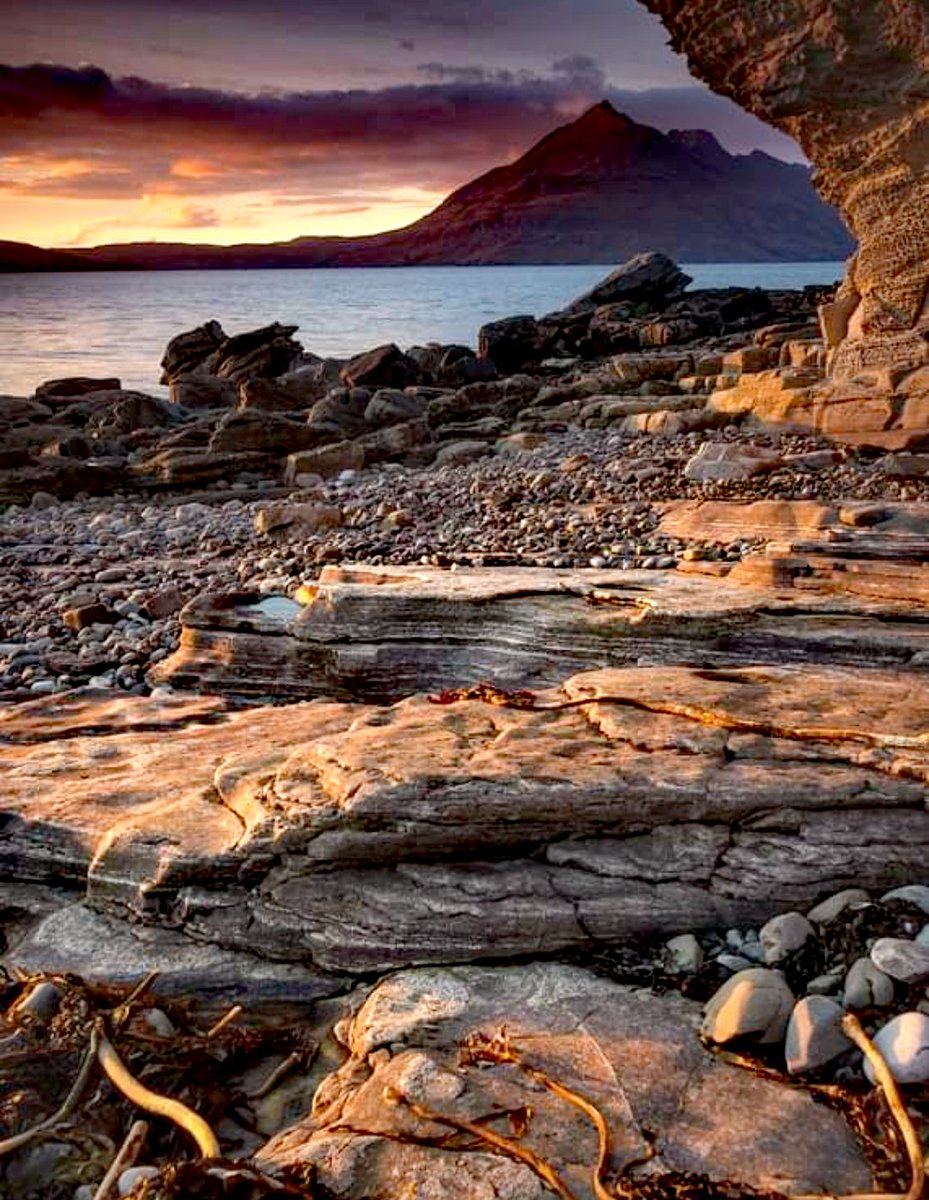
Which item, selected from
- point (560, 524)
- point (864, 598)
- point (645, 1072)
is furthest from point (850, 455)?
point (645, 1072)

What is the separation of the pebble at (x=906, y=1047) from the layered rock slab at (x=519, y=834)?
674 millimetres

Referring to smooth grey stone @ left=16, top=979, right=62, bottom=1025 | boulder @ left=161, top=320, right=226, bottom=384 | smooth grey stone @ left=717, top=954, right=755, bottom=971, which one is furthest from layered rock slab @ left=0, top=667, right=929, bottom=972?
boulder @ left=161, top=320, right=226, bottom=384

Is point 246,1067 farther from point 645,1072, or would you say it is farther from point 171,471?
point 171,471

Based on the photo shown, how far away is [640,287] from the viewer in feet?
172

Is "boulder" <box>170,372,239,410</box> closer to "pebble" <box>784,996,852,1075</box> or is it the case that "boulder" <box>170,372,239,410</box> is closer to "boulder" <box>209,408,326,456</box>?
"boulder" <box>209,408,326,456</box>

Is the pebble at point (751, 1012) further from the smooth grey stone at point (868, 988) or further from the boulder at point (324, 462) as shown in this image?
the boulder at point (324, 462)

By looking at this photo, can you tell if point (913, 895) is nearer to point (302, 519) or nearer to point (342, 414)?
point (302, 519)

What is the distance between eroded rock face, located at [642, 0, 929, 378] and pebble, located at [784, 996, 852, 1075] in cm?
1429

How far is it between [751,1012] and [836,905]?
2.02ft

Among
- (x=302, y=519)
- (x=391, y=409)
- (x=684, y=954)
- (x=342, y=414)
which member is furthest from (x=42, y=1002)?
A: (x=391, y=409)

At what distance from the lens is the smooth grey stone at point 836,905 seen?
3.49 metres

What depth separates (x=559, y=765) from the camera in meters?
4.01

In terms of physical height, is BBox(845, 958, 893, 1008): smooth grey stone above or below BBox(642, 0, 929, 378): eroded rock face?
below

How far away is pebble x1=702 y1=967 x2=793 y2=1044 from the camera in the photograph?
309 centimetres
